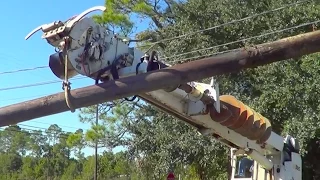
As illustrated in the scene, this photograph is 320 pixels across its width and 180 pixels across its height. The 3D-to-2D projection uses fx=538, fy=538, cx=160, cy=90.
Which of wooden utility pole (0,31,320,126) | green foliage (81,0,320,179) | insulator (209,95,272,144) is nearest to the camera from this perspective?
wooden utility pole (0,31,320,126)

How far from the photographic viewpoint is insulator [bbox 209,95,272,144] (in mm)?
7176

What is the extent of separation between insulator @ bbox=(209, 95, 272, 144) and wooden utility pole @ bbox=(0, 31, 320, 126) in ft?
8.54

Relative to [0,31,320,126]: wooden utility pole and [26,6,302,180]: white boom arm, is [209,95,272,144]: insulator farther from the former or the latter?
[0,31,320,126]: wooden utility pole

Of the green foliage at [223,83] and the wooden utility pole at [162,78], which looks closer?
the wooden utility pole at [162,78]

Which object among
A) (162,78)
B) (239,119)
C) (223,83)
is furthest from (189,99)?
(223,83)

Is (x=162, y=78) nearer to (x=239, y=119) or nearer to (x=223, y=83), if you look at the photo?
(x=239, y=119)

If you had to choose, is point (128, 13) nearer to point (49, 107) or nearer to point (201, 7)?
point (201, 7)

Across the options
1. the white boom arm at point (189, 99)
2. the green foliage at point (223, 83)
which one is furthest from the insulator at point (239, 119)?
the green foliage at point (223, 83)

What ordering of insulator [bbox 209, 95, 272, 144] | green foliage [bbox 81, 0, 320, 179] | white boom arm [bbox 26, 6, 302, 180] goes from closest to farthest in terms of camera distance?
1. white boom arm [bbox 26, 6, 302, 180]
2. insulator [bbox 209, 95, 272, 144]
3. green foliage [bbox 81, 0, 320, 179]

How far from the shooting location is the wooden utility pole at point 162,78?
167 inches

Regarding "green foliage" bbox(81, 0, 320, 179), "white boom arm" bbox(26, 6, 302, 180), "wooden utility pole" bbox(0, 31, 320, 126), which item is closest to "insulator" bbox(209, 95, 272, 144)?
"white boom arm" bbox(26, 6, 302, 180)

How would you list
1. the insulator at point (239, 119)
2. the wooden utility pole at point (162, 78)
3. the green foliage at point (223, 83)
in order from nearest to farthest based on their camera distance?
the wooden utility pole at point (162, 78), the insulator at point (239, 119), the green foliage at point (223, 83)

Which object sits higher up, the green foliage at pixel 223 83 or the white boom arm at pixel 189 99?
the green foliage at pixel 223 83

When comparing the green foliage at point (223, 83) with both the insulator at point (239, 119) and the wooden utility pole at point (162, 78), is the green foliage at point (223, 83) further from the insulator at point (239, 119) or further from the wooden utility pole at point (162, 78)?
the wooden utility pole at point (162, 78)
